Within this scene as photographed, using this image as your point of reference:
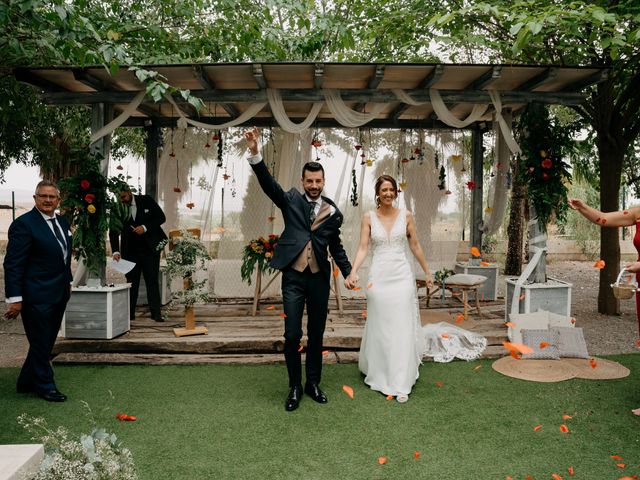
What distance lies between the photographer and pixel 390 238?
463cm

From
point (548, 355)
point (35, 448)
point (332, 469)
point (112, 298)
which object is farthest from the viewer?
point (112, 298)

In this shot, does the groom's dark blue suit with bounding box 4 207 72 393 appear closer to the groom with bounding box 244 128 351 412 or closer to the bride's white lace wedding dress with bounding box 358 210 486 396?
the groom with bounding box 244 128 351 412

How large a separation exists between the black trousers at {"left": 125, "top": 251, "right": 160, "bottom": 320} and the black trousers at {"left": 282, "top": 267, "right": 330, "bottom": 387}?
317 centimetres

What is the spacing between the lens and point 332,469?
3.01 meters

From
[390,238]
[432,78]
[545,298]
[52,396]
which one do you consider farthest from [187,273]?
[545,298]

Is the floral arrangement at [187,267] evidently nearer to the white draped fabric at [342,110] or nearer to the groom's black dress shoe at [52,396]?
the groom's black dress shoe at [52,396]

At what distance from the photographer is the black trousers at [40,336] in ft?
13.4

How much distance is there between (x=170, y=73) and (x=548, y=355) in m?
5.29

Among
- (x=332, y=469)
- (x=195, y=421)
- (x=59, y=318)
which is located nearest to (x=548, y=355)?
(x=332, y=469)

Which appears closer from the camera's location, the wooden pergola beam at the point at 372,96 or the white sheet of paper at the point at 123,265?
the white sheet of paper at the point at 123,265

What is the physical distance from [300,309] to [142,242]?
339cm

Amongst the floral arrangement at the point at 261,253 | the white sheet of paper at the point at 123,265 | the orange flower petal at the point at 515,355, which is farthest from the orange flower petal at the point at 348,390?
the white sheet of paper at the point at 123,265

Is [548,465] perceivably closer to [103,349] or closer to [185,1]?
[103,349]

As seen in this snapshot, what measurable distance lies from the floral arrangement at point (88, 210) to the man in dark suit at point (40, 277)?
4.36 feet
